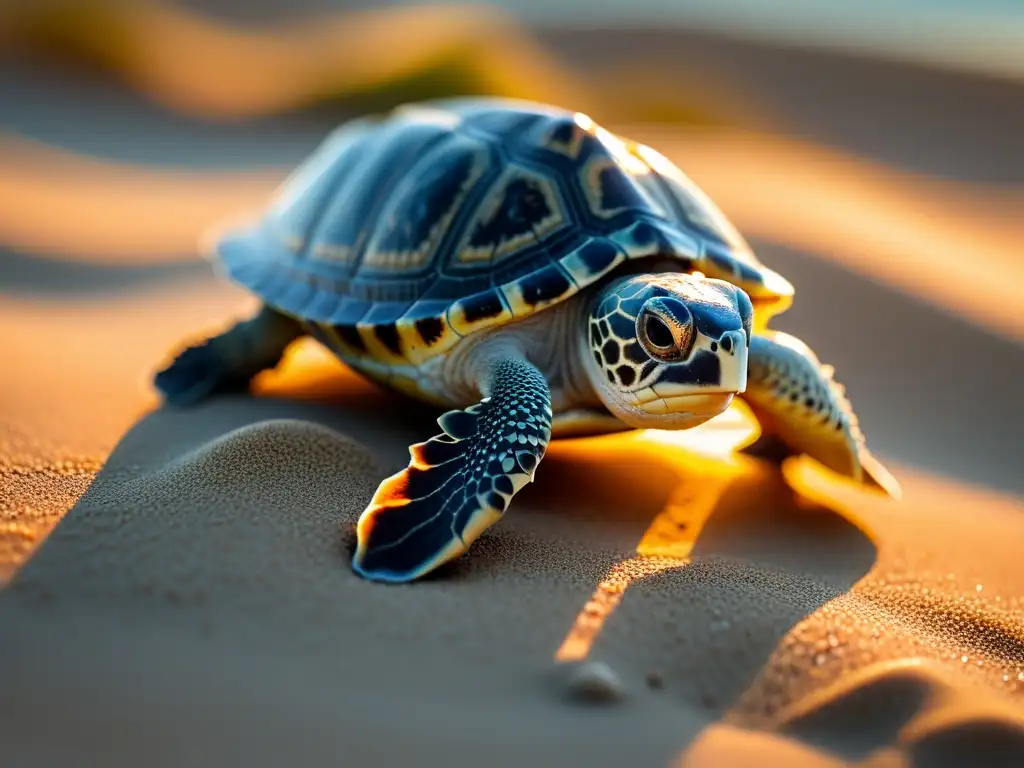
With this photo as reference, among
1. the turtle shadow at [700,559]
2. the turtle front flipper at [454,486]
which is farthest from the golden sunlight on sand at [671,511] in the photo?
the turtle front flipper at [454,486]

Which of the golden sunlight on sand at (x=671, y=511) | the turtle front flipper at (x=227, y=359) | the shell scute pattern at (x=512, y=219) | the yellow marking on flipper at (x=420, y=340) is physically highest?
the shell scute pattern at (x=512, y=219)

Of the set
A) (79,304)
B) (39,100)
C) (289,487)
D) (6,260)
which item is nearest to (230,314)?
(79,304)

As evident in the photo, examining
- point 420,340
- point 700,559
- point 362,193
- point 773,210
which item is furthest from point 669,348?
point 773,210

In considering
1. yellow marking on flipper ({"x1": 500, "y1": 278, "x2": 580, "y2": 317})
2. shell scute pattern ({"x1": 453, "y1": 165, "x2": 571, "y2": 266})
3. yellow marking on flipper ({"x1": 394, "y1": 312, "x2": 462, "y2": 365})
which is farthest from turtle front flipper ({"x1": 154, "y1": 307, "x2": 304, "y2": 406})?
yellow marking on flipper ({"x1": 500, "y1": 278, "x2": 580, "y2": 317})

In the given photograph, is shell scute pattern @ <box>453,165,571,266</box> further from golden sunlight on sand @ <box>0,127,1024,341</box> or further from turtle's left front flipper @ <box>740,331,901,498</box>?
golden sunlight on sand @ <box>0,127,1024,341</box>

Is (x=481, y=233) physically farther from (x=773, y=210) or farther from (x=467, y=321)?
(x=773, y=210)

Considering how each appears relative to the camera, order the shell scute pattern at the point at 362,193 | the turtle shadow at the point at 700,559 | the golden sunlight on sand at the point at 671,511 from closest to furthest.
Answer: the turtle shadow at the point at 700,559 < the golden sunlight on sand at the point at 671,511 < the shell scute pattern at the point at 362,193

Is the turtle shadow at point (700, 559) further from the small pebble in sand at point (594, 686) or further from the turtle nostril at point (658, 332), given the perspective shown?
the turtle nostril at point (658, 332)
